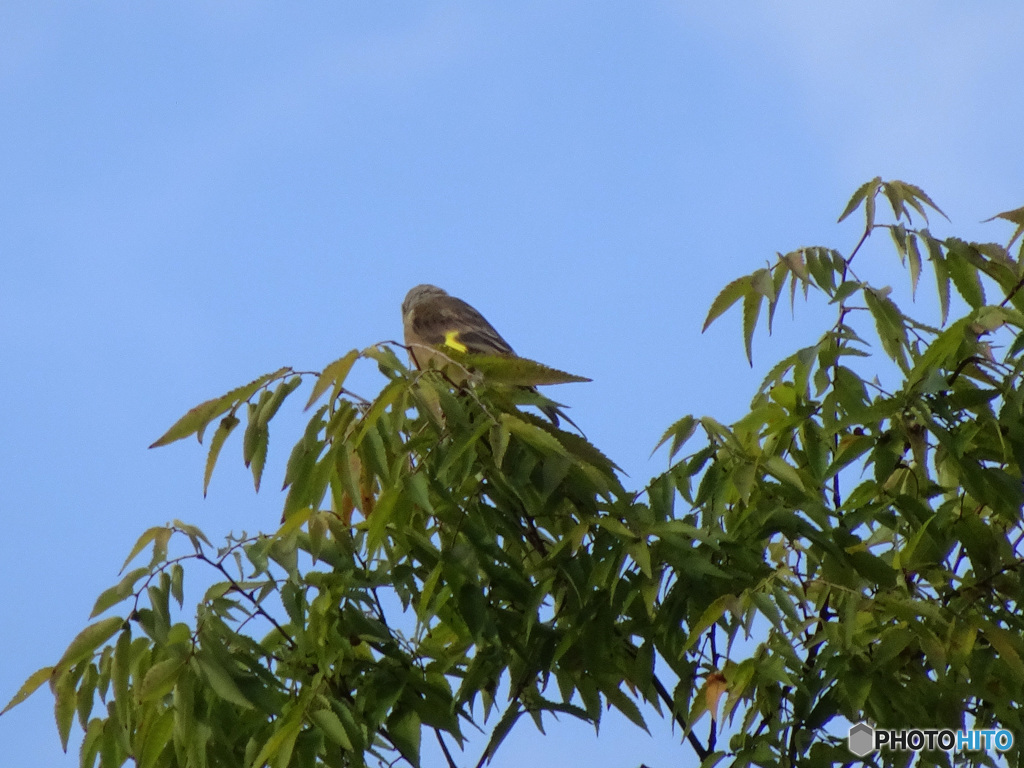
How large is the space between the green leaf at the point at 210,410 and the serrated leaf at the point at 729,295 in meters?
0.88

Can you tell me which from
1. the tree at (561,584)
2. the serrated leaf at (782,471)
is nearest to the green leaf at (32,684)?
the tree at (561,584)

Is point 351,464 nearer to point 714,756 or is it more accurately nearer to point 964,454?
point 714,756

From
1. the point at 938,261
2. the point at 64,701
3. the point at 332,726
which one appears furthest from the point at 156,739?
the point at 938,261

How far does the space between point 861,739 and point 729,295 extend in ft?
3.04

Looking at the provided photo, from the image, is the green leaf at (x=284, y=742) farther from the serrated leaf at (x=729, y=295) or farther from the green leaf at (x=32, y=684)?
the serrated leaf at (x=729, y=295)

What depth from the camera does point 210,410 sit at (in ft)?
7.29

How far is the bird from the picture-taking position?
625 cm

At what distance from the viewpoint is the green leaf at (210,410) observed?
218cm

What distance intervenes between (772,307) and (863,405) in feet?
0.90

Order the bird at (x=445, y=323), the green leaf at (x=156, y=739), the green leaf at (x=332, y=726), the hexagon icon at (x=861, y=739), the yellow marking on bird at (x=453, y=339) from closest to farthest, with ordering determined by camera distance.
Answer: the green leaf at (x=332, y=726), the green leaf at (x=156, y=739), the hexagon icon at (x=861, y=739), the yellow marking on bird at (x=453, y=339), the bird at (x=445, y=323)

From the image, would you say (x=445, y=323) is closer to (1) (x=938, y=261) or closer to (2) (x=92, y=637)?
(1) (x=938, y=261)

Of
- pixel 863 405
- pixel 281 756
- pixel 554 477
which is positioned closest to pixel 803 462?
pixel 863 405

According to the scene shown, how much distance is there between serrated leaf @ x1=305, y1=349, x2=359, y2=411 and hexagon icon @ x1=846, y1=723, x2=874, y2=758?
1177mm

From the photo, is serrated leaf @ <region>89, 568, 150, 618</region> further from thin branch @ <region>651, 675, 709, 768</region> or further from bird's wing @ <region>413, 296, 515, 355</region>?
bird's wing @ <region>413, 296, 515, 355</region>
